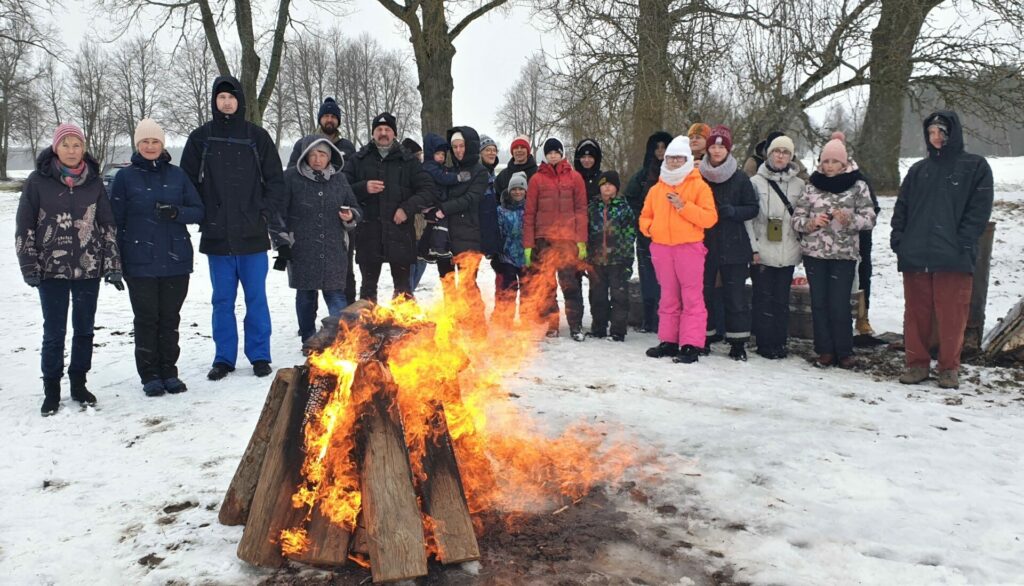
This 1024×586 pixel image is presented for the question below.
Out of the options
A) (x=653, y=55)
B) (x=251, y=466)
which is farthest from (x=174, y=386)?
(x=653, y=55)

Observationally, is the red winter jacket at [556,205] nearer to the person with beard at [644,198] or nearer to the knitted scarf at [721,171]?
the person with beard at [644,198]

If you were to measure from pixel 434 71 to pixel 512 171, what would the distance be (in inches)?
246

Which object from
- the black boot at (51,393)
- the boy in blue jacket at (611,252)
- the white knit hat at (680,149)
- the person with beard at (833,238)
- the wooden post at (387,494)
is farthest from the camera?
the boy in blue jacket at (611,252)

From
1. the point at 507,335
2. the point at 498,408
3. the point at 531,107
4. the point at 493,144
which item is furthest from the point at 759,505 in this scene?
the point at 531,107

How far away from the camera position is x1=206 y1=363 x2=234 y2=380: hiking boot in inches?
215

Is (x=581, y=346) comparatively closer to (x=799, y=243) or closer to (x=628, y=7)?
(x=799, y=243)

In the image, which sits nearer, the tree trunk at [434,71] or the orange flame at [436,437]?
the orange flame at [436,437]

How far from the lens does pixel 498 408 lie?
15.9ft

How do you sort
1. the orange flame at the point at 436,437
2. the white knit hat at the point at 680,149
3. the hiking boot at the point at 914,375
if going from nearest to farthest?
the orange flame at the point at 436,437 → the hiking boot at the point at 914,375 → the white knit hat at the point at 680,149

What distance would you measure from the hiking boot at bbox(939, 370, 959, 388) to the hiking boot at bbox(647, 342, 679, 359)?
229cm

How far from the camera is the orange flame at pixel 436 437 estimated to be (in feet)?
9.89

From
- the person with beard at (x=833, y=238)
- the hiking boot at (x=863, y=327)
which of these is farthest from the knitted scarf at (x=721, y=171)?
the hiking boot at (x=863, y=327)

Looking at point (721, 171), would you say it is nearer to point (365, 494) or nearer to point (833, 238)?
point (833, 238)

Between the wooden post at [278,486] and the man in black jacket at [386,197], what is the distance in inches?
138
